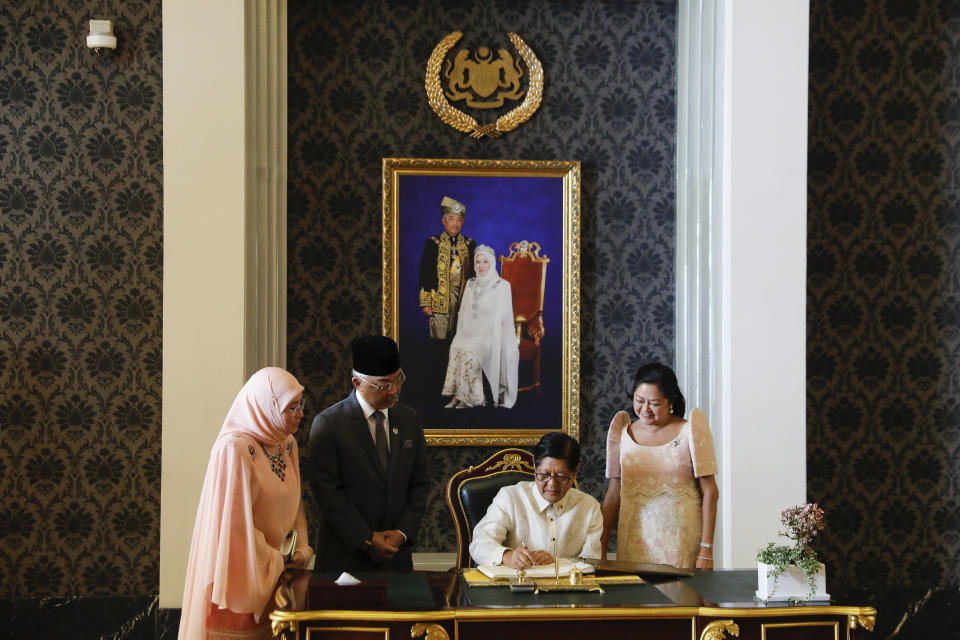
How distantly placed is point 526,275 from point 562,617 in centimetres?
391

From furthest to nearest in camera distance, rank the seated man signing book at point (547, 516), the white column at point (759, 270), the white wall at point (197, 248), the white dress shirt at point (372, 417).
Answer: the white column at point (759, 270), the white wall at point (197, 248), the white dress shirt at point (372, 417), the seated man signing book at point (547, 516)

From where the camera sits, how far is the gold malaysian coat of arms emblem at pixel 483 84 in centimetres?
678

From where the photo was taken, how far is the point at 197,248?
5879 mm

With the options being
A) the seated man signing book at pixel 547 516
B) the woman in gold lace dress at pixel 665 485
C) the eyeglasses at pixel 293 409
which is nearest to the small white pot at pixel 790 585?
the seated man signing book at pixel 547 516

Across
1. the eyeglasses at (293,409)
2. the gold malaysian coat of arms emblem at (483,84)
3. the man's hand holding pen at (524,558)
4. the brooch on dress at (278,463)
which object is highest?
the gold malaysian coat of arms emblem at (483,84)

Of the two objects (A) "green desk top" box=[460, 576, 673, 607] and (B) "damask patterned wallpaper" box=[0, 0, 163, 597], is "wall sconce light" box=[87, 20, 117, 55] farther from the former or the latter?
(A) "green desk top" box=[460, 576, 673, 607]

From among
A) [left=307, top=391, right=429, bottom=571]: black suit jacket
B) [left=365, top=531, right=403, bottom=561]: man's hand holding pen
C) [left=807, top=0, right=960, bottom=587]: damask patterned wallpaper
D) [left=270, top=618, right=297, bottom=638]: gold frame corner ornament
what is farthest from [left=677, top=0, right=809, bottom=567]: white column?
[left=270, top=618, right=297, bottom=638]: gold frame corner ornament

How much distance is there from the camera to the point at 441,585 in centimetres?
348

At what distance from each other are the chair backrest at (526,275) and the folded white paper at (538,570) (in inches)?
130

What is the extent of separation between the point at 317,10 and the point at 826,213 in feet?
13.1

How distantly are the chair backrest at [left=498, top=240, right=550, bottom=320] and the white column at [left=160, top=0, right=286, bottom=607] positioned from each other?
188cm

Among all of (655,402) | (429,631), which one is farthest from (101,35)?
(429,631)

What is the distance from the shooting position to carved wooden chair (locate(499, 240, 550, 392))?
680 cm

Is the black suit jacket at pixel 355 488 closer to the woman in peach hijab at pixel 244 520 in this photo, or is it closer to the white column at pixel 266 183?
the woman in peach hijab at pixel 244 520
